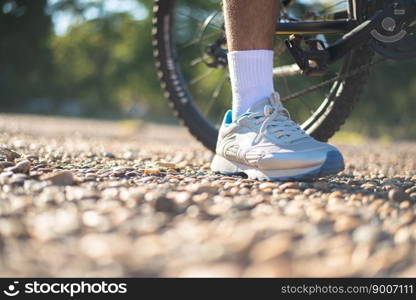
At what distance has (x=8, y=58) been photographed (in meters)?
17.2

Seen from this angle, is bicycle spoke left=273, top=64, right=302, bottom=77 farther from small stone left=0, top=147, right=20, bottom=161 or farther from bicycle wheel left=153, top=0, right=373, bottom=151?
small stone left=0, top=147, right=20, bottom=161

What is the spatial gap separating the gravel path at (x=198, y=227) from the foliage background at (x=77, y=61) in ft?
43.6

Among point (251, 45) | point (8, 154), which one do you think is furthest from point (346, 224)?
point (8, 154)

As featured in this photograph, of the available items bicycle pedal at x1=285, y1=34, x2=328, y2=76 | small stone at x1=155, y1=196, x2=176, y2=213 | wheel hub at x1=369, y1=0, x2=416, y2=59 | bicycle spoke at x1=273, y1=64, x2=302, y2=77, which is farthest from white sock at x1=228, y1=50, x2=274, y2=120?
small stone at x1=155, y1=196, x2=176, y2=213

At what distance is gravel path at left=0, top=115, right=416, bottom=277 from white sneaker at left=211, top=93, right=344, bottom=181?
0.21ft

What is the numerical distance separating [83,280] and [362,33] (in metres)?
1.43

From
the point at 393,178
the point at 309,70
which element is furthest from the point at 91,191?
the point at 393,178

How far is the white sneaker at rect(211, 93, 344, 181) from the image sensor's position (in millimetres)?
1715

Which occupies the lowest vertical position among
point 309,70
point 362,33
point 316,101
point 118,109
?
point 118,109

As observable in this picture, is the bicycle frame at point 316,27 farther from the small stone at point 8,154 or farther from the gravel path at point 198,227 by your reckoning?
the small stone at point 8,154

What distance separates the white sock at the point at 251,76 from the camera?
1887mm

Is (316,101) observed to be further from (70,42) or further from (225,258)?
(70,42)

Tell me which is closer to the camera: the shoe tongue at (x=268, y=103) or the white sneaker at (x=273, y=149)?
the white sneaker at (x=273, y=149)

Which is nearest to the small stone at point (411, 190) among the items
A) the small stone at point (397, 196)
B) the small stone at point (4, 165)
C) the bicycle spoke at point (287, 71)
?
the small stone at point (397, 196)
